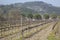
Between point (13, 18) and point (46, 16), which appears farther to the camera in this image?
point (46, 16)

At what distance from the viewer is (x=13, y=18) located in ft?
248

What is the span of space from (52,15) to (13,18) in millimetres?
81977

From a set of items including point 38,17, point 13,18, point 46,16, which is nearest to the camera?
point 13,18

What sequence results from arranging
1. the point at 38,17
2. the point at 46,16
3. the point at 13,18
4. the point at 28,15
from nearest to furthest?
1. the point at 13,18
2. the point at 28,15
3. the point at 38,17
4. the point at 46,16

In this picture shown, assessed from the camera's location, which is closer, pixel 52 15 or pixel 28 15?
pixel 28 15

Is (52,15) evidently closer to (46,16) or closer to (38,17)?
(46,16)

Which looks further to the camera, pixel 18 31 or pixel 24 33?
pixel 18 31

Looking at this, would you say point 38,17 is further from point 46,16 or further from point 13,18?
point 13,18

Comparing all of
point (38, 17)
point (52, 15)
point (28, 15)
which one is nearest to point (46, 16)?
point (52, 15)

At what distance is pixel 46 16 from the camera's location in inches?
5930

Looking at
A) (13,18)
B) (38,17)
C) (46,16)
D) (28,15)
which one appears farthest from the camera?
(46,16)

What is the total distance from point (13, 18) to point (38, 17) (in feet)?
200

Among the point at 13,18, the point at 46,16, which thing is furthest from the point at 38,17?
the point at 13,18

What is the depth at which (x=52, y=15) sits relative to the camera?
153625mm
